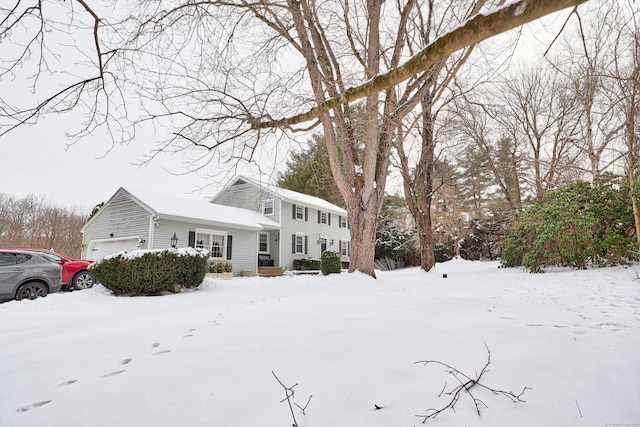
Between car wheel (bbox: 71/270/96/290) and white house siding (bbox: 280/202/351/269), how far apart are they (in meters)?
10.9

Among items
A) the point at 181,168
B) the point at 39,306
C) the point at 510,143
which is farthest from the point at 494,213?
the point at 39,306

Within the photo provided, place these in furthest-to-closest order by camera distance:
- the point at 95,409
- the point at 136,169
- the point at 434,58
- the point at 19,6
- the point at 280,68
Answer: the point at 280,68
the point at 136,169
the point at 19,6
the point at 434,58
the point at 95,409

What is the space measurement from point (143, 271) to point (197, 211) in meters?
8.28

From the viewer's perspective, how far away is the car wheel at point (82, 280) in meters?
9.73

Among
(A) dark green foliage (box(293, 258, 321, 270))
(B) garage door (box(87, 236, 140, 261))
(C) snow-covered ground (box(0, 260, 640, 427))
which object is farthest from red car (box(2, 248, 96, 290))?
(A) dark green foliage (box(293, 258, 321, 270))

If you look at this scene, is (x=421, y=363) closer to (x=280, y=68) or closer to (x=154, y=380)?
(x=154, y=380)

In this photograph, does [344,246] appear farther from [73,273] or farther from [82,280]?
[73,273]

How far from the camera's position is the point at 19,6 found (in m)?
3.21

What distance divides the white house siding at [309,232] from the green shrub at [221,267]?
4536 mm

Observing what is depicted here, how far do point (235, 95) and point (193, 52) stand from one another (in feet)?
3.19

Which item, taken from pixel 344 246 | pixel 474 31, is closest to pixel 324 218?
pixel 344 246

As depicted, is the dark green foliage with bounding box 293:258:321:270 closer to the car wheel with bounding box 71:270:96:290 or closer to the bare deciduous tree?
the car wheel with bounding box 71:270:96:290

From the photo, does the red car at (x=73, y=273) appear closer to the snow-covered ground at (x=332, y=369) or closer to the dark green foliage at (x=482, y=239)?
the snow-covered ground at (x=332, y=369)

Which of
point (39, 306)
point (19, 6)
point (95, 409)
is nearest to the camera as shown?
point (95, 409)
